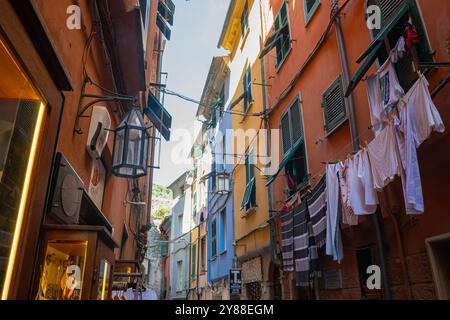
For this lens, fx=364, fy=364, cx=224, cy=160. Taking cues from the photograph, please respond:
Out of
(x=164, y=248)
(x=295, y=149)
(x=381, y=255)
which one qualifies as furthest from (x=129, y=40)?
(x=164, y=248)

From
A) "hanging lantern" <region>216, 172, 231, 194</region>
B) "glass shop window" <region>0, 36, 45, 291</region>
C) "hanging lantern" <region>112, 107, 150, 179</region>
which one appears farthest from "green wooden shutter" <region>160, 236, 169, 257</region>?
"glass shop window" <region>0, 36, 45, 291</region>

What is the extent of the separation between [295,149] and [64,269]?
6500mm

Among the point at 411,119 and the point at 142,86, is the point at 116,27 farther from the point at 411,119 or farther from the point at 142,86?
the point at 411,119

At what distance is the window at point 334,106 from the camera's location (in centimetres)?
700

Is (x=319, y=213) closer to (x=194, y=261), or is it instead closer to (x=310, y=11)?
(x=310, y=11)

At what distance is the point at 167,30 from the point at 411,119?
543 inches

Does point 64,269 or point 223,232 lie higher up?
point 223,232

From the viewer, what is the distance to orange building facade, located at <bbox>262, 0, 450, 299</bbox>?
445 cm

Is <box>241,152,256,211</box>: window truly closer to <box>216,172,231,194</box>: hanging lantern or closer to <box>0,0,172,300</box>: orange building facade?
<box>216,172,231,194</box>: hanging lantern

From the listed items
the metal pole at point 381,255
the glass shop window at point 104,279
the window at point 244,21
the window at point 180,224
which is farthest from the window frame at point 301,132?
the window at point 180,224

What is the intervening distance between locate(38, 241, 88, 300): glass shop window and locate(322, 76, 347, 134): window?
5.22 meters

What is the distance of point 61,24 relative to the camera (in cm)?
373

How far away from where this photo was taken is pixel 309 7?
9031mm

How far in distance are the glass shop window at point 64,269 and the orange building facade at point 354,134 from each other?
3.97 m
